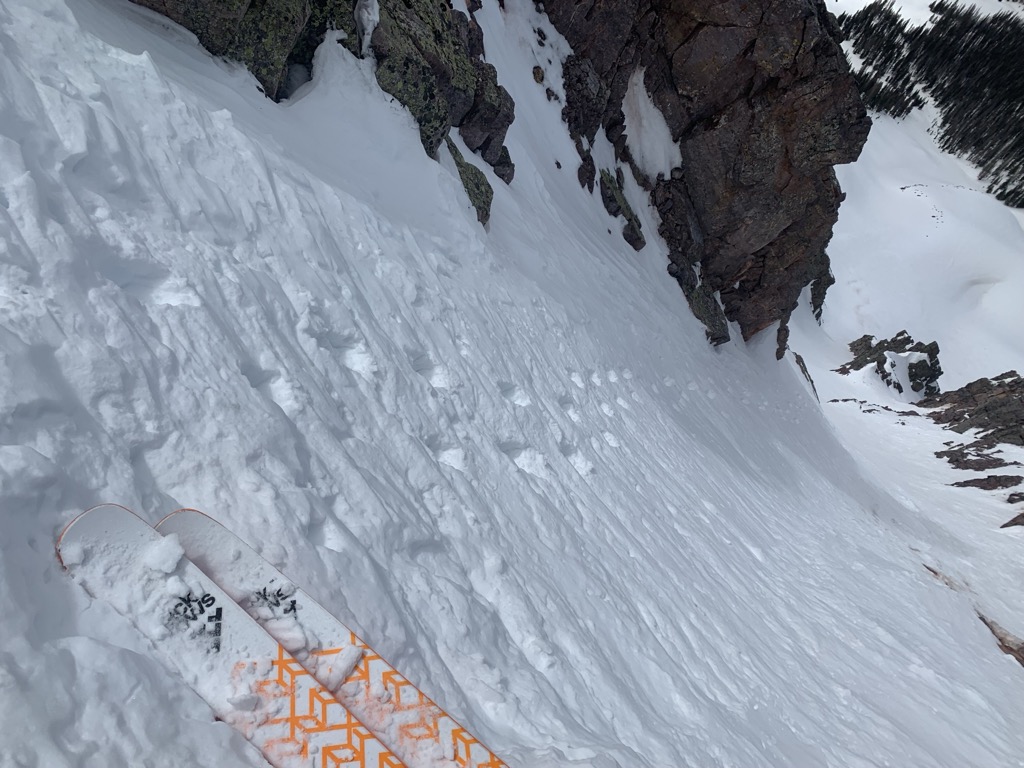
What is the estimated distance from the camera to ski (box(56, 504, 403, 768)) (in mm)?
2859

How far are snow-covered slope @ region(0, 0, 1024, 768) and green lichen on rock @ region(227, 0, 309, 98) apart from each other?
37cm

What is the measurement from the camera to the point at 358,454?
5.08 meters

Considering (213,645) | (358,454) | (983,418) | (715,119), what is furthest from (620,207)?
(983,418)

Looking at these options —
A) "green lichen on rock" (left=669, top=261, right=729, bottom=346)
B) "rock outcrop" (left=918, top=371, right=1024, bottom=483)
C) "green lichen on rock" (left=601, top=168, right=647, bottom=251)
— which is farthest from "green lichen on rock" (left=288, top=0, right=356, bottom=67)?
"rock outcrop" (left=918, top=371, right=1024, bottom=483)

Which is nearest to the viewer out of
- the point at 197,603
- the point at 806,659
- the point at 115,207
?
the point at 197,603

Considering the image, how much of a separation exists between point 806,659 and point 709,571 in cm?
200

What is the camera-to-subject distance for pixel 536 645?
192 inches

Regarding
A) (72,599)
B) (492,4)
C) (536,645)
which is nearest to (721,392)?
(492,4)

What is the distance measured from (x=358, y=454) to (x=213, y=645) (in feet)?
7.32

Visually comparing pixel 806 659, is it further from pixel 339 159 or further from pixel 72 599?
pixel 339 159

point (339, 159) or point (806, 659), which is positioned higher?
point (339, 159)

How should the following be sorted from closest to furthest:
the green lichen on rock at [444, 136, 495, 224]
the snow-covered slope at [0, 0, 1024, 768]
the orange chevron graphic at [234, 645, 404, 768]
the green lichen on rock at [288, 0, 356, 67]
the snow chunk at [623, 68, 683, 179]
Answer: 1. the orange chevron graphic at [234, 645, 404, 768]
2. the snow-covered slope at [0, 0, 1024, 768]
3. the green lichen on rock at [288, 0, 356, 67]
4. the green lichen on rock at [444, 136, 495, 224]
5. the snow chunk at [623, 68, 683, 179]

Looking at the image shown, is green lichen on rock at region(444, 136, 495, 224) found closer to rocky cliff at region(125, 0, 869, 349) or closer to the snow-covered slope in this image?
rocky cliff at region(125, 0, 869, 349)

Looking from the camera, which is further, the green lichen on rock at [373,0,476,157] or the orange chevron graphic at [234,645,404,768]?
the green lichen on rock at [373,0,476,157]
